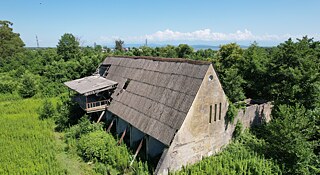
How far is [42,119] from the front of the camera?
2356 cm

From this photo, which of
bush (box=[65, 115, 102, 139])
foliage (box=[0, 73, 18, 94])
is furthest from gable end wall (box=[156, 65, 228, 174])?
foliage (box=[0, 73, 18, 94])

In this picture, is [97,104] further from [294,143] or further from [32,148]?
[294,143]

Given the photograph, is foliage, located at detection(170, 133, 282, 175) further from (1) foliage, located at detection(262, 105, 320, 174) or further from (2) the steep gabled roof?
(2) the steep gabled roof

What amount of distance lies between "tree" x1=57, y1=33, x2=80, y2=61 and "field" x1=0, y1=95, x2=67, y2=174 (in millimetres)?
23647

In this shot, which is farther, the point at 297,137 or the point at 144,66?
the point at 144,66

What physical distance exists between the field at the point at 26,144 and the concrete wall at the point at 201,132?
23.1 ft

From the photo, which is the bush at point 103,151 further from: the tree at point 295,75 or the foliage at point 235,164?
the tree at point 295,75

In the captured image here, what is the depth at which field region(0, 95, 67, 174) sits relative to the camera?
46.8 ft

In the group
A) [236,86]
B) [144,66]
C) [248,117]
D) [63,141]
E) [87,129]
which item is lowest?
[63,141]

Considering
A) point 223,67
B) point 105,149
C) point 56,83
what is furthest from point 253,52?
point 56,83

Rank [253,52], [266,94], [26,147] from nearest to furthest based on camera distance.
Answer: [26,147], [266,94], [253,52]

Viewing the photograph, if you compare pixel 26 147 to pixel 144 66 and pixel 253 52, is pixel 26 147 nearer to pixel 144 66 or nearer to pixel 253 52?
pixel 144 66

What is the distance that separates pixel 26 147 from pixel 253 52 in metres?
24.1

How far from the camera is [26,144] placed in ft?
58.0
